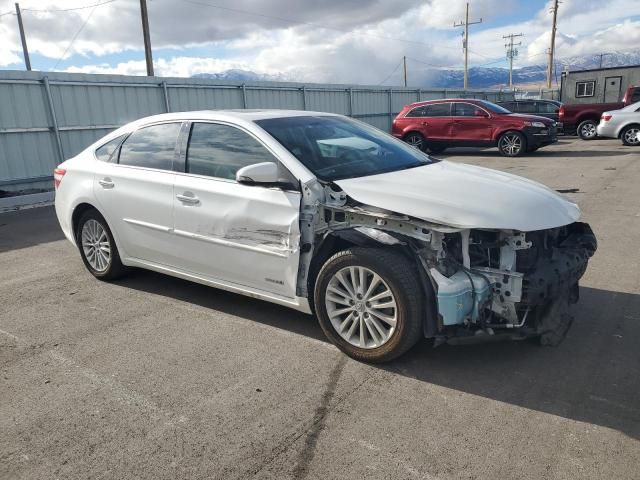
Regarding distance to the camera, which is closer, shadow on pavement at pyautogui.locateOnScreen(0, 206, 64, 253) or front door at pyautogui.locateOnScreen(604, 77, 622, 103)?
shadow on pavement at pyautogui.locateOnScreen(0, 206, 64, 253)

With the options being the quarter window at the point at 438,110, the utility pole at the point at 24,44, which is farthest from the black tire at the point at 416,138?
the utility pole at the point at 24,44

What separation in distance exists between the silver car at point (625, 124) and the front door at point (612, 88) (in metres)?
5.45

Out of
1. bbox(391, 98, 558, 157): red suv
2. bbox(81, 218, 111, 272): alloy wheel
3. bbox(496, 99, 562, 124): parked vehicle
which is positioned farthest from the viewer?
bbox(496, 99, 562, 124): parked vehicle

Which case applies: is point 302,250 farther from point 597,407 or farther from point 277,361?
point 597,407

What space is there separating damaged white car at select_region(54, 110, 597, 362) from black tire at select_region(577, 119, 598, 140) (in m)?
18.2

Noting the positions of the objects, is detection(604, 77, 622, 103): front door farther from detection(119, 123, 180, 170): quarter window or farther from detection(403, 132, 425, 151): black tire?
detection(119, 123, 180, 170): quarter window

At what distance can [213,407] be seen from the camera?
3.06 metres

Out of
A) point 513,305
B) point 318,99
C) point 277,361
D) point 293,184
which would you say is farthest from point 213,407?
point 318,99

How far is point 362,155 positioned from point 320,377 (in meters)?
1.81

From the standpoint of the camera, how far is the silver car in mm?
16984

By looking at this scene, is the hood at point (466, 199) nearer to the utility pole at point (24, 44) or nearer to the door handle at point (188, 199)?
the door handle at point (188, 199)

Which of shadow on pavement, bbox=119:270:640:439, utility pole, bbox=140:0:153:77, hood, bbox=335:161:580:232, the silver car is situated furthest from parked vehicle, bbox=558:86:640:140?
hood, bbox=335:161:580:232

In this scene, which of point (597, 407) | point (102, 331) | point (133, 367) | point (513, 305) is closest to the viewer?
point (597, 407)

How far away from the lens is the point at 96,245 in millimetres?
5246
